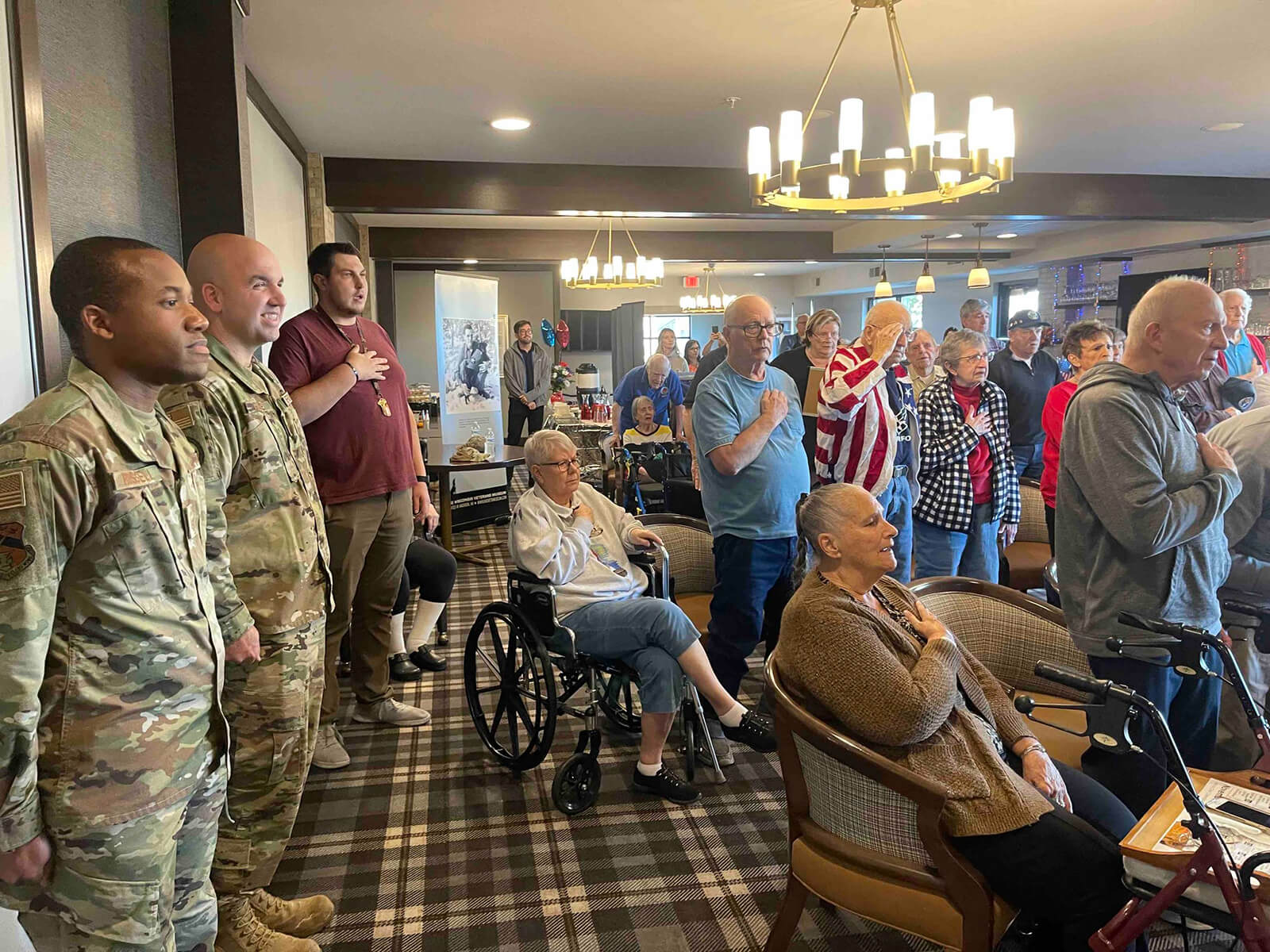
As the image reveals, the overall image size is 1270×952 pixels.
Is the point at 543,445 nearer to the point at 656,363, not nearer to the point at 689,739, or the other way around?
the point at 689,739

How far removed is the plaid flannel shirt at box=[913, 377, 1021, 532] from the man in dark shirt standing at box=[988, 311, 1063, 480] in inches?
69.1

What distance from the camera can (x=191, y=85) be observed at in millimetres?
2662

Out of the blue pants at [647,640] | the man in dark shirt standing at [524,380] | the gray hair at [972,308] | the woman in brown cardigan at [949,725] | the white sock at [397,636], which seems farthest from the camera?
the man in dark shirt standing at [524,380]

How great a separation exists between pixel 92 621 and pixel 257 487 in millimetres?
656

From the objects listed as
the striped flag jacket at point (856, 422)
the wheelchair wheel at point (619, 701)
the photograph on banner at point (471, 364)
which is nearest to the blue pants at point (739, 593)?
the wheelchair wheel at point (619, 701)

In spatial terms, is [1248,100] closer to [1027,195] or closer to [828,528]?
[1027,195]

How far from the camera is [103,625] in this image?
1.25 meters

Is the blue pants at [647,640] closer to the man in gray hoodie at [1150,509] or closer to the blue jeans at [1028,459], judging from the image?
the man in gray hoodie at [1150,509]

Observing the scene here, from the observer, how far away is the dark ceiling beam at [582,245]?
31.9 feet

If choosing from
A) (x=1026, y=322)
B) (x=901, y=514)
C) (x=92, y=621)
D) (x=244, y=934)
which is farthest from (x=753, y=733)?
(x=1026, y=322)

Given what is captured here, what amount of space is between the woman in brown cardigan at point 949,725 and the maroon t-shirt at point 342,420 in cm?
156

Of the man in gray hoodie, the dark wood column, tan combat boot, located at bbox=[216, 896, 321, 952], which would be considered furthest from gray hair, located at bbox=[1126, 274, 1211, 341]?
the dark wood column

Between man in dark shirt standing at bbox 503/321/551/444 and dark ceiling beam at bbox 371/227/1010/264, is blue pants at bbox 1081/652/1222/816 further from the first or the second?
dark ceiling beam at bbox 371/227/1010/264

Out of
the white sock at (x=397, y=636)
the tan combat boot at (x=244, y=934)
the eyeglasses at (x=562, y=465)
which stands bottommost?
the tan combat boot at (x=244, y=934)
